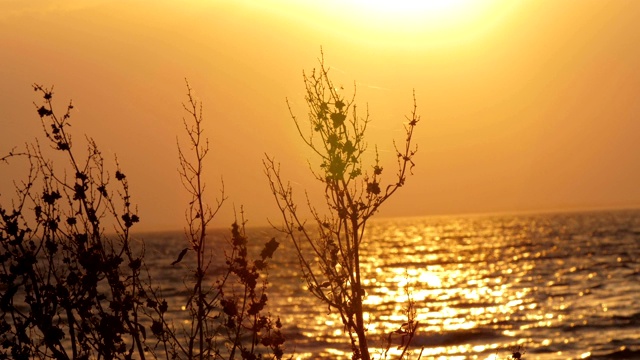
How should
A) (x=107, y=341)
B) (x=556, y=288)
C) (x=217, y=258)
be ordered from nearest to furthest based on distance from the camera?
(x=107, y=341)
(x=556, y=288)
(x=217, y=258)

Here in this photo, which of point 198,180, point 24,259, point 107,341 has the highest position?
point 198,180

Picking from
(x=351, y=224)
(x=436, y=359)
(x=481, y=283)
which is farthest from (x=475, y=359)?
(x=481, y=283)

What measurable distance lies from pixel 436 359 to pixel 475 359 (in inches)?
66.4

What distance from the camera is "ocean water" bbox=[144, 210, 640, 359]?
4228 cm

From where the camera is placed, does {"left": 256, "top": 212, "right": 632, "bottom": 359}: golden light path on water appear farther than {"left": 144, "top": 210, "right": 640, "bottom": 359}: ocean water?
Yes

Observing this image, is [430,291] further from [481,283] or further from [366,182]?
[366,182]

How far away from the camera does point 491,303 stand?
63.1m

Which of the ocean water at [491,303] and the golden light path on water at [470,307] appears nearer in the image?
the ocean water at [491,303]

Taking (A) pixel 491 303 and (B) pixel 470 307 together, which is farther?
(A) pixel 491 303

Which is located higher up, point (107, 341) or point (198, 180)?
point (198, 180)

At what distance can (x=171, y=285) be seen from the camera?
94.8m

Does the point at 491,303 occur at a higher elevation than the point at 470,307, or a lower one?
higher

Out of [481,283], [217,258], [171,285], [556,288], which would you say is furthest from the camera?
[217,258]

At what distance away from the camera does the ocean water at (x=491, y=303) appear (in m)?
42.3
